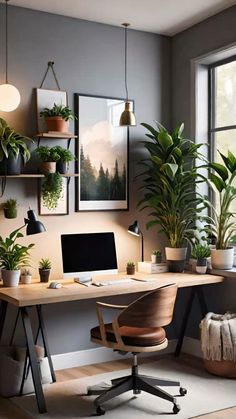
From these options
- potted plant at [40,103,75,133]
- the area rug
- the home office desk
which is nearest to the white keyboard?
the home office desk

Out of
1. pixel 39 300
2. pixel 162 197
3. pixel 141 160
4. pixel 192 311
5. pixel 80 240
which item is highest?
pixel 141 160

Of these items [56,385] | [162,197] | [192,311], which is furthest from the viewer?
[192,311]

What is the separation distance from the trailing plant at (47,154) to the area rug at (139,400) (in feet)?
5.46

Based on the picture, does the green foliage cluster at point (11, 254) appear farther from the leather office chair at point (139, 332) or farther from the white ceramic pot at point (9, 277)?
the leather office chair at point (139, 332)

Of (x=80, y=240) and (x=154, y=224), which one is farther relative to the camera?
(x=154, y=224)

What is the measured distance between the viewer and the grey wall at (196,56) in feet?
14.8

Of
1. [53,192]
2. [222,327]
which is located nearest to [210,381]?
[222,327]

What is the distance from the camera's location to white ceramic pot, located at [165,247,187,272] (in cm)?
462

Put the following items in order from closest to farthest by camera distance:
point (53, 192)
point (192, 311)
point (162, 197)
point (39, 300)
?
point (39, 300) < point (53, 192) < point (162, 197) < point (192, 311)

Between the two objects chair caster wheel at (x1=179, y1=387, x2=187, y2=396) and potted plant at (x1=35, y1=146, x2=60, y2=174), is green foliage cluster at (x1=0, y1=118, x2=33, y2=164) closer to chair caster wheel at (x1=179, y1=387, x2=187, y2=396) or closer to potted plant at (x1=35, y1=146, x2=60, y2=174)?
potted plant at (x1=35, y1=146, x2=60, y2=174)

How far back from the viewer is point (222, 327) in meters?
4.14

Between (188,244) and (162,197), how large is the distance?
577 mm

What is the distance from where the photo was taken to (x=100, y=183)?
15.3 feet

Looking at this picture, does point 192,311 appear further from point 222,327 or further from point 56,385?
point 56,385
